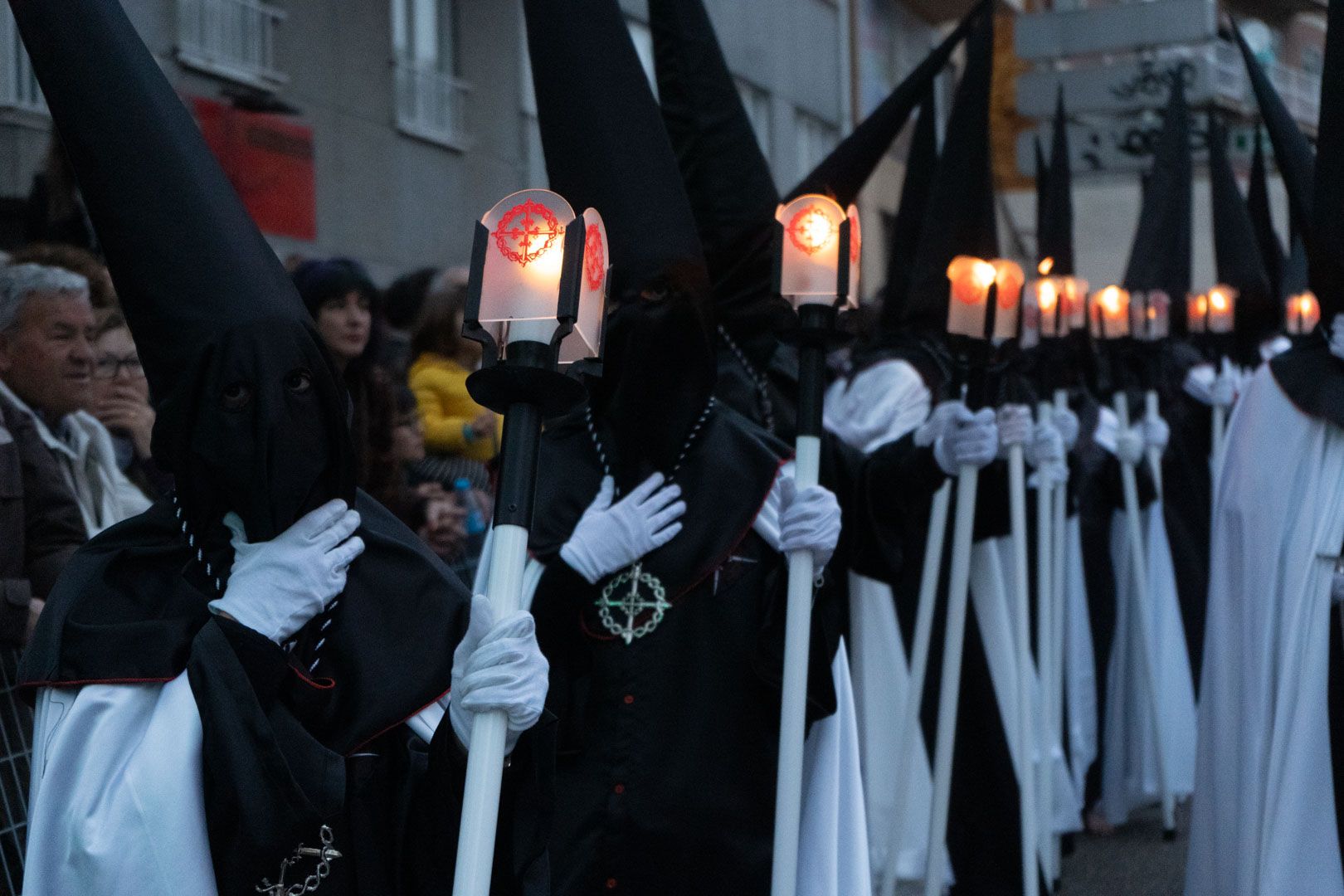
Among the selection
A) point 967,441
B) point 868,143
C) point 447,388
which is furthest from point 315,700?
point 447,388

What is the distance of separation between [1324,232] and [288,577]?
3453 mm

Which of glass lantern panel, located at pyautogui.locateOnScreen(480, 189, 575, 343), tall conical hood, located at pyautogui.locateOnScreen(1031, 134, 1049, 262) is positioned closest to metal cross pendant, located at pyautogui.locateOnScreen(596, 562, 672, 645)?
glass lantern panel, located at pyautogui.locateOnScreen(480, 189, 575, 343)

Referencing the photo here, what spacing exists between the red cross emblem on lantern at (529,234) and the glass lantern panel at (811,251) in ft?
4.36

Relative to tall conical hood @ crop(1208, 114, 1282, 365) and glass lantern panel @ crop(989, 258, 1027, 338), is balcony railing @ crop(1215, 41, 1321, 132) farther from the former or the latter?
glass lantern panel @ crop(989, 258, 1027, 338)

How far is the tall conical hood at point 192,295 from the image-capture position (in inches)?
110

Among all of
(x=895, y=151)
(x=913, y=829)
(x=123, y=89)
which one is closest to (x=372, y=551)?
(x=123, y=89)

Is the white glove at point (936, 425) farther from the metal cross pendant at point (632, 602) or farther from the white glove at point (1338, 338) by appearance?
the metal cross pendant at point (632, 602)

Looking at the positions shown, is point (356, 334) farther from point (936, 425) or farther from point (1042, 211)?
point (1042, 211)

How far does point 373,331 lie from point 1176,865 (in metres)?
3.98

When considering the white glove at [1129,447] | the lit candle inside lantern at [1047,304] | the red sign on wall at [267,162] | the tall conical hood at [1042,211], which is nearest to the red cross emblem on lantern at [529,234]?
the lit candle inside lantern at [1047,304]

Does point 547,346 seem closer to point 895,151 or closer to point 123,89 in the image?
point 123,89

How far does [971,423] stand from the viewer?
4840 mm

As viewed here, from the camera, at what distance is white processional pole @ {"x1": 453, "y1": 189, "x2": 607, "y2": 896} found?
256cm

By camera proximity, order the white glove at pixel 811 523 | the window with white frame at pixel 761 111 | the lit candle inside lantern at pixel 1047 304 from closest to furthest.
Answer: the white glove at pixel 811 523
the lit candle inside lantern at pixel 1047 304
the window with white frame at pixel 761 111
